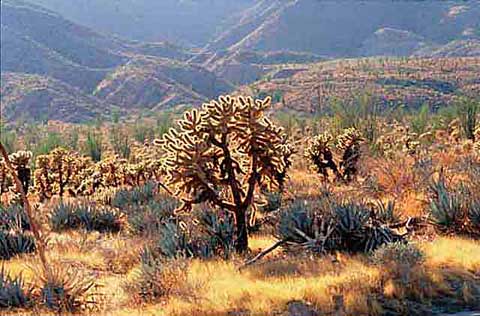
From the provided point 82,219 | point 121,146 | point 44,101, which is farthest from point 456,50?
point 82,219

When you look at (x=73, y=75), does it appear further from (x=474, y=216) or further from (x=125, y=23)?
(x=474, y=216)

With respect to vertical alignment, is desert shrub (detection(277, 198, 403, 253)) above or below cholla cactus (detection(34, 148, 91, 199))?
above

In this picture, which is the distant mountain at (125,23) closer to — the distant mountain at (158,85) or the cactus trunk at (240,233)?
the distant mountain at (158,85)

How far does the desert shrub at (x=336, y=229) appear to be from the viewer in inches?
358

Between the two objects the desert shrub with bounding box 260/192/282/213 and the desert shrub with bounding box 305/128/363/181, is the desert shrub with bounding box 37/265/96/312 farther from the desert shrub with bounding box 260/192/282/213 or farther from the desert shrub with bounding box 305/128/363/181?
the desert shrub with bounding box 305/128/363/181

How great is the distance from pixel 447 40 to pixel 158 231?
128 m

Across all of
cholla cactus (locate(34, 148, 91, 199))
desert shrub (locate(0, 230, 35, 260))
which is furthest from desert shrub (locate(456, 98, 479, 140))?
desert shrub (locate(0, 230, 35, 260))

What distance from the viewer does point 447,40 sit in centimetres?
12975

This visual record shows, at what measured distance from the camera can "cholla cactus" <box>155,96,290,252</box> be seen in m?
9.13

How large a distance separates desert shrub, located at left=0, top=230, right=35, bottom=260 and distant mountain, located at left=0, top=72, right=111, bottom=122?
7229cm

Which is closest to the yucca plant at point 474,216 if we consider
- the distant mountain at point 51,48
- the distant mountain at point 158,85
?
the distant mountain at point 158,85

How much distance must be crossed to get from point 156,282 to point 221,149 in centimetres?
247

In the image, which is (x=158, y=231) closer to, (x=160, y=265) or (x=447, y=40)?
(x=160, y=265)

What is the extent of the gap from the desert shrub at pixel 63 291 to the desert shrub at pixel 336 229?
2.98 meters
